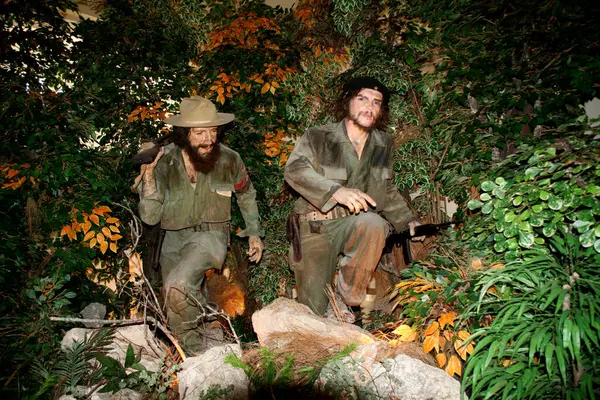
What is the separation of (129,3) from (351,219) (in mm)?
3977

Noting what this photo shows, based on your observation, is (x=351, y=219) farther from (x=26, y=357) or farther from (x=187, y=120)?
(x=26, y=357)

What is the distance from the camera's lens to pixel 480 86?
14.9ft

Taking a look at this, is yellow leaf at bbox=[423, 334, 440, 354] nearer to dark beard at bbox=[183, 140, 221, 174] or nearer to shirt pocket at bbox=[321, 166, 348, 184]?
shirt pocket at bbox=[321, 166, 348, 184]

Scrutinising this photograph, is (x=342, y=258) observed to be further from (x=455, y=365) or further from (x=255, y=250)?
(x=455, y=365)

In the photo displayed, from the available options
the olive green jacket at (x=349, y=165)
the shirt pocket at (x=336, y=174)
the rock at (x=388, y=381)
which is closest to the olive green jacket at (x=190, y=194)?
the olive green jacket at (x=349, y=165)

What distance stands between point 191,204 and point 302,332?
5.21ft

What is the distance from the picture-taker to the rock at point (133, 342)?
3645 mm

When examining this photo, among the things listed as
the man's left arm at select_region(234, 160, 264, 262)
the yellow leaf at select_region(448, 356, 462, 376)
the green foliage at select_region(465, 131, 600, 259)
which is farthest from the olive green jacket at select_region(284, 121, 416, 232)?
the yellow leaf at select_region(448, 356, 462, 376)

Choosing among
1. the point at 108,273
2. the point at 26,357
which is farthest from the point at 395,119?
the point at 26,357

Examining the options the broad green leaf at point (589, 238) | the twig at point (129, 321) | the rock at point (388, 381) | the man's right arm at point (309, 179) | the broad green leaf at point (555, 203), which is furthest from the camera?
the man's right arm at point (309, 179)

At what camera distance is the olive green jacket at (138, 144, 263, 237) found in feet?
13.9

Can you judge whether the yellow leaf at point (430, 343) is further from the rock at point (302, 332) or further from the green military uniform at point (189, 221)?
the green military uniform at point (189, 221)

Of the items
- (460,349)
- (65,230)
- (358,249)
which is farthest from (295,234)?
(65,230)

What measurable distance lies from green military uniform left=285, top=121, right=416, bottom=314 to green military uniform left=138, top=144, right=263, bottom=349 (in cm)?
64
